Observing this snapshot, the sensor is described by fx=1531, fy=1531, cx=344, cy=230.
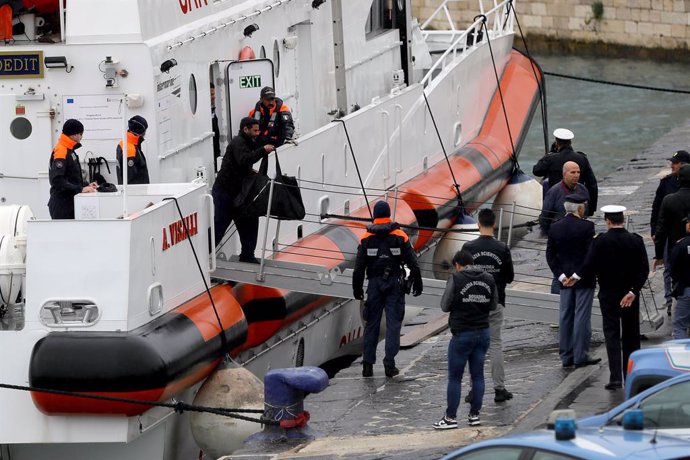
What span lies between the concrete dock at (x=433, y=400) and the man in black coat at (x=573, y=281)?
19 centimetres

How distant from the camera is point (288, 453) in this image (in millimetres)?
9820

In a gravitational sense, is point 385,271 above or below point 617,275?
below

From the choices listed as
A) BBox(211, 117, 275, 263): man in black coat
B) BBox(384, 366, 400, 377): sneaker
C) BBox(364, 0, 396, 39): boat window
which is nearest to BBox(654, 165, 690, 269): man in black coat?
BBox(384, 366, 400, 377): sneaker

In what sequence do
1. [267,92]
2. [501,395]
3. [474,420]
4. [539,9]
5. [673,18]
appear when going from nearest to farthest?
[474,420]
[501,395]
[267,92]
[673,18]
[539,9]

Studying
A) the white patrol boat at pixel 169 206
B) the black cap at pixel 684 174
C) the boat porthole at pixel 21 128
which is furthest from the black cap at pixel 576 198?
the boat porthole at pixel 21 128

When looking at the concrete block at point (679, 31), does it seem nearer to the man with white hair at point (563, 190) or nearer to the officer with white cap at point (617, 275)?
the man with white hair at point (563, 190)

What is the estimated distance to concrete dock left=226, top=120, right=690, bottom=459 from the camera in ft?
32.2

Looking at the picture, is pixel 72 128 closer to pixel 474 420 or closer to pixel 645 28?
pixel 474 420

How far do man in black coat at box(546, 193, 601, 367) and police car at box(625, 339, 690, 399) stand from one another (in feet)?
7.46

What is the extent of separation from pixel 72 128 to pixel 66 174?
34cm

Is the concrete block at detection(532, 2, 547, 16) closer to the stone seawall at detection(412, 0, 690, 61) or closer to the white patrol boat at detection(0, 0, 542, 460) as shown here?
the stone seawall at detection(412, 0, 690, 61)

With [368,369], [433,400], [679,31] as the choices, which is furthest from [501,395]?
[679,31]

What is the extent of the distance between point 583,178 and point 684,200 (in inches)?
143

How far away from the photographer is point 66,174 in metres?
11.0
